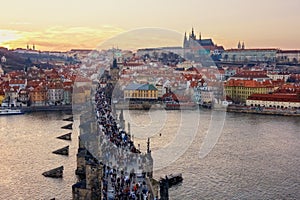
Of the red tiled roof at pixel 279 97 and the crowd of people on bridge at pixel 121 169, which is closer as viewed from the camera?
the crowd of people on bridge at pixel 121 169

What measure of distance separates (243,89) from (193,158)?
11.4m

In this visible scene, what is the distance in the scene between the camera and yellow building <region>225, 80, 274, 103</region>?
19109 millimetres

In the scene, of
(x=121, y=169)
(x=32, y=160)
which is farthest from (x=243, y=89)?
(x=121, y=169)

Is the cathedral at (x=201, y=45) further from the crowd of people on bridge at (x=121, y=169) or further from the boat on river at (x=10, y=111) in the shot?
the crowd of people on bridge at (x=121, y=169)

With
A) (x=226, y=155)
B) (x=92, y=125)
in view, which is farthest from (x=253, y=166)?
(x=92, y=125)

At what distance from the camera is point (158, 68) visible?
2681cm

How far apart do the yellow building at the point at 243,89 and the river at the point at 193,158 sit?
17.9ft

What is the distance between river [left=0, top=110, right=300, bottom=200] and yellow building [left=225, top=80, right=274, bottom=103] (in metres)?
5.45

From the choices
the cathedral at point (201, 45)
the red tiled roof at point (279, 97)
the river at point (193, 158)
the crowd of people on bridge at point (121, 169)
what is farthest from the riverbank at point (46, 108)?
the cathedral at point (201, 45)

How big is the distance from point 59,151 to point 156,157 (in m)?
1.84

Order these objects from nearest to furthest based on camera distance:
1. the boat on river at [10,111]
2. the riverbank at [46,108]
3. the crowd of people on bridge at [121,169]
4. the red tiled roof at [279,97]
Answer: the crowd of people on bridge at [121,169] < the boat on river at [10,111] < the red tiled roof at [279,97] < the riverbank at [46,108]

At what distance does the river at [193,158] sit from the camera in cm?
660

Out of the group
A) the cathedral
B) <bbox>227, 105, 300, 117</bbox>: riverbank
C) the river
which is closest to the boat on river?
the river

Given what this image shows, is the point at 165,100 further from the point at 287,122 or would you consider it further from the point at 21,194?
the point at 21,194
